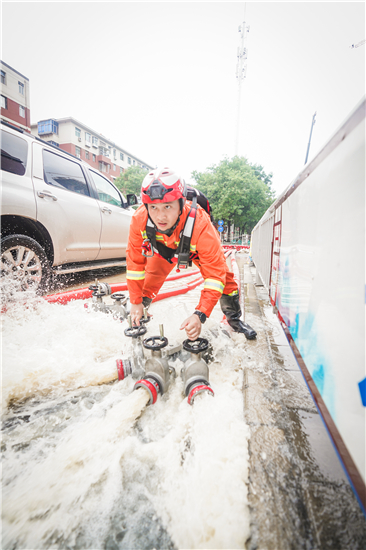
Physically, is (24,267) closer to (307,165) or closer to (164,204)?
(164,204)

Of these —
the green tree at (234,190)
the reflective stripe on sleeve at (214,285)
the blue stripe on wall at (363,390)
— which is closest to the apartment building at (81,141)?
the green tree at (234,190)

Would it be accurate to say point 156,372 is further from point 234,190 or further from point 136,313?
point 234,190

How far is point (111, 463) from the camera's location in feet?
3.90

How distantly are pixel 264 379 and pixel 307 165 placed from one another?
5.14ft

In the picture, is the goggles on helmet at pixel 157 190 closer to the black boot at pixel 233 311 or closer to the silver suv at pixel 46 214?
the black boot at pixel 233 311

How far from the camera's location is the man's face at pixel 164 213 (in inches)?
78.6

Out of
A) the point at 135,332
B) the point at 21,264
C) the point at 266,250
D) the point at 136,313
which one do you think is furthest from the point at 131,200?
the point at 135,332

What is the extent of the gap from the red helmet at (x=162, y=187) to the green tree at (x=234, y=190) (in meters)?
25.7

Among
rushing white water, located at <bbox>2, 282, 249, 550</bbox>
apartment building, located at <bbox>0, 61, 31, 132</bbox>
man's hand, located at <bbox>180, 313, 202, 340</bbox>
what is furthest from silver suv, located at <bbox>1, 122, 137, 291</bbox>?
apartment building, located at <bbox>0, 61, 31, 132</bbox>

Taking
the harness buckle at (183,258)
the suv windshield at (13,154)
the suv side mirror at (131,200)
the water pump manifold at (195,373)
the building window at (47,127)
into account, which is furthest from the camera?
the building window at (47,127)

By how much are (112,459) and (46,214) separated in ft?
9.73

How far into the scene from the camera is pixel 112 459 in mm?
1210

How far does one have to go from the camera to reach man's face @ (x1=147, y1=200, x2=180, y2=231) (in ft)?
6.55

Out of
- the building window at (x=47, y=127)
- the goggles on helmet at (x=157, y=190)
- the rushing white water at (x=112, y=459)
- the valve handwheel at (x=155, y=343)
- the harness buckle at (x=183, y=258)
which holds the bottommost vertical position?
the rushing white water at (x=112, y=459)
